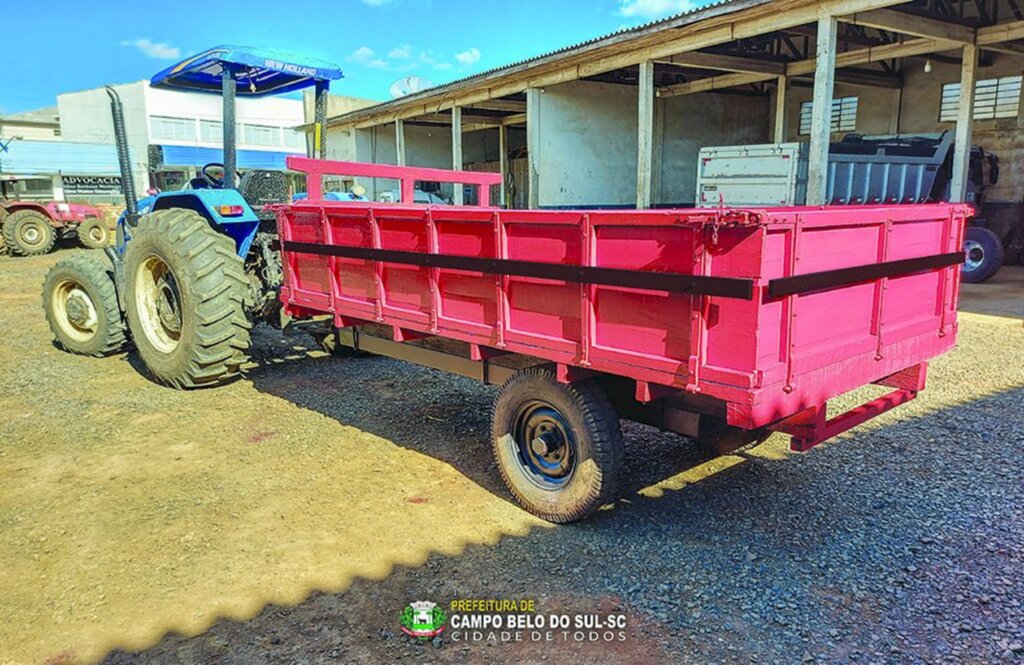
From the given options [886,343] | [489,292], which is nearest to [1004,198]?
[886,343]

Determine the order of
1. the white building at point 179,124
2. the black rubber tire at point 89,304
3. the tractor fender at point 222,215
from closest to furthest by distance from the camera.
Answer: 1. the tractor fender at point 222,215
2. the black rubber tire at point 89,304
3. the white building at point 179,124

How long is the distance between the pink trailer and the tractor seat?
2.57 meters

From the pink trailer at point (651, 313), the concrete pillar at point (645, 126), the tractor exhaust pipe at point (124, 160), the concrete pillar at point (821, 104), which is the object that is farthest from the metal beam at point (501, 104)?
the pink trailer at point (651, 313)

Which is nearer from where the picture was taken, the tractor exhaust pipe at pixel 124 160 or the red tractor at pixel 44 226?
the tractor exhaust pipe at pixel 124 160

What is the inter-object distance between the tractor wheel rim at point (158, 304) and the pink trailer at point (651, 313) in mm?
2453

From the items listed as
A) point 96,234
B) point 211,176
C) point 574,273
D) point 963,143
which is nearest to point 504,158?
point 96,234

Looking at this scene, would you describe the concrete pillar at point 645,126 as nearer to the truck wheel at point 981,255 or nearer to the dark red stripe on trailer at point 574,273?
the truck wheel at point 981,255

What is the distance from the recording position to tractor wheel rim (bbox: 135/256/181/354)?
616 centimetres

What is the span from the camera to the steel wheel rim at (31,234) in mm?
19172

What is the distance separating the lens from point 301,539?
355 cm

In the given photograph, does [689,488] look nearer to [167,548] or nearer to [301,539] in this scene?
[301,539]

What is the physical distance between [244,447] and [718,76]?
53.8 feet

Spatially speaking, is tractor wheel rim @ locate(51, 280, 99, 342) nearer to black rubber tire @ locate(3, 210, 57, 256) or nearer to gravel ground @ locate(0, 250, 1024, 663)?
gravel ground @ locate(0, 250, 1024, 663)

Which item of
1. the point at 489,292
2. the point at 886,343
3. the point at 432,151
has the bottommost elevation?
the point at 886,343
